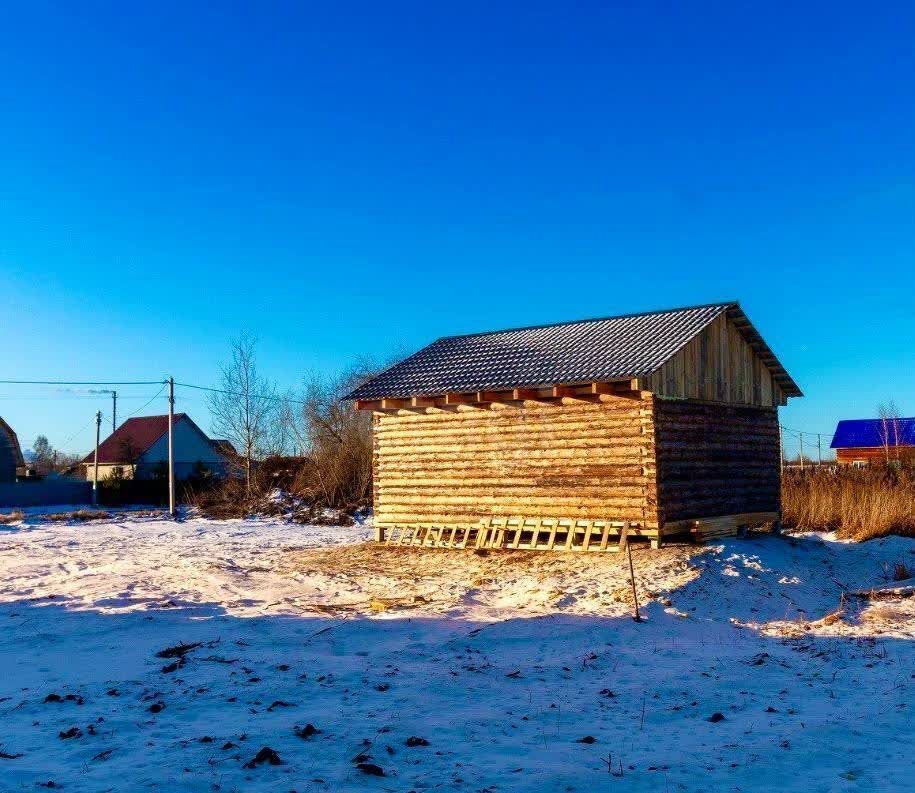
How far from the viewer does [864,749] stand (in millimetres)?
6641

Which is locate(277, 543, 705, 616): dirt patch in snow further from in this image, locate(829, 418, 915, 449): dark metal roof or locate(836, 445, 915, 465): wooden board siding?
locate(829, 418, 915, 449): dark metal roof

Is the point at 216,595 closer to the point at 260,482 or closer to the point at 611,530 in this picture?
the point at 611,530

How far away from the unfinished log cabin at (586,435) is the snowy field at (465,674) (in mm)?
1050

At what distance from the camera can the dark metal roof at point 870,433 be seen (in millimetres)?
56719

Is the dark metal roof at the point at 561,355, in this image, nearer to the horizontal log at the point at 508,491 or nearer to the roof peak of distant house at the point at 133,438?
the horizontal log at the point at 508,491

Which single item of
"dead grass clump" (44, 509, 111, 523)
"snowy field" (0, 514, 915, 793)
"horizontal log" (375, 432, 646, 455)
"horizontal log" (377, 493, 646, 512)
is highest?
"horizontal log" (375, 432, 646, 455)

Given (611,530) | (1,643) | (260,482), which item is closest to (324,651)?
(1,643)

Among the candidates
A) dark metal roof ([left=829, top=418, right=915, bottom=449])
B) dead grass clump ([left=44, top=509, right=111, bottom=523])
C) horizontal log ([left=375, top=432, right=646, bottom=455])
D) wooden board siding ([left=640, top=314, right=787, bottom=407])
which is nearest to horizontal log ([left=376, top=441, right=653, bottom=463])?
horizontal log ([left=375, top=432, right=646, bottom=455])

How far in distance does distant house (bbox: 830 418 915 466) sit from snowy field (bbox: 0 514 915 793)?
145 ft

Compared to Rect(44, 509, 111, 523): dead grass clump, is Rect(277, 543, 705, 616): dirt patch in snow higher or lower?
lower

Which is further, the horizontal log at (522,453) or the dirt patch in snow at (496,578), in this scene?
the horizontal log at (522,453)

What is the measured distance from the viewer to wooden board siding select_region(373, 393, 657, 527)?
1616 centimetres

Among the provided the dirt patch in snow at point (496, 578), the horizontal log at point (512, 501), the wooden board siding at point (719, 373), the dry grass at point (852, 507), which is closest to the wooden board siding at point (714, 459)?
the wooden board siding at point (719, 373)

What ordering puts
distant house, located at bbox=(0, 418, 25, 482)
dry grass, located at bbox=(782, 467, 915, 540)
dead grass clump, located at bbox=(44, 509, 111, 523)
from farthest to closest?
1. distant house, located at bbox=(0, 418, 25, 482)
2. dead grass clump, located at bbox=(44, 509, 111, 523)
3. dry grass, located at bbox=(782, 467, 915, 540)
